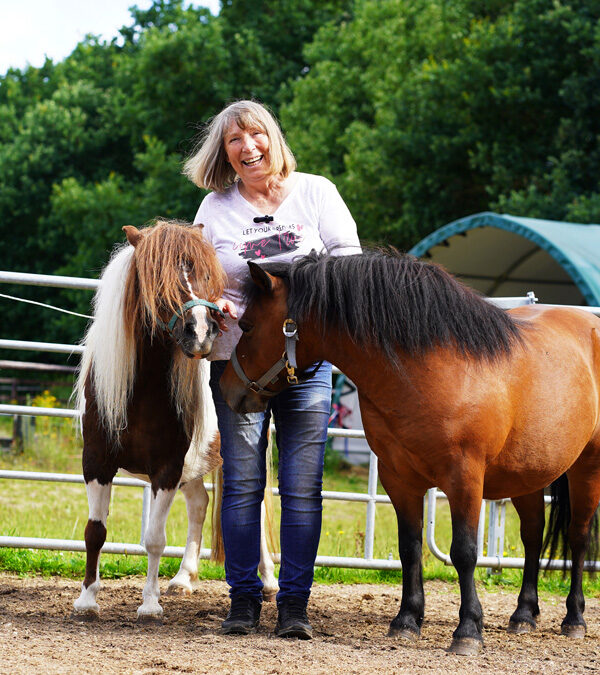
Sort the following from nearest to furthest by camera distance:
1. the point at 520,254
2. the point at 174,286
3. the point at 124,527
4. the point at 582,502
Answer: the point at 174,286
the point at 582,502
the point at 124,527
the point at 520,254

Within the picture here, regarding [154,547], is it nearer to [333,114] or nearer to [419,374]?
[419,374]

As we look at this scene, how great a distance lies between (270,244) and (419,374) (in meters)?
0.82

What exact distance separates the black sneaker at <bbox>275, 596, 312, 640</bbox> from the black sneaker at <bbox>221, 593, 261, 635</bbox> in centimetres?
11

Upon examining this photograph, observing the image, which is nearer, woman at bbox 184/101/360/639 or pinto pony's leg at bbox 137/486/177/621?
woman at bbox 184/101/360/639

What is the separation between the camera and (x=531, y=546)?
4.07 meters

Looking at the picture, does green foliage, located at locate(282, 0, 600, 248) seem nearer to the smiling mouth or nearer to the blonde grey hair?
the blonde grey hair

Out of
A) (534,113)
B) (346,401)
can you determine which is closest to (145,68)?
(534,113)

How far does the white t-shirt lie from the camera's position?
3555 mm

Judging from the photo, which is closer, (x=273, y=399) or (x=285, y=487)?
(x=285, y=487)

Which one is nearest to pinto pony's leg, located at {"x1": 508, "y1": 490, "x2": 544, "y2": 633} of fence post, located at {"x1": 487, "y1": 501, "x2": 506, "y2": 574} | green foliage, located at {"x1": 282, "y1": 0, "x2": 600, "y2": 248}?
fence post, located at {"x1": 487, "y1": 501, "x2": 506, "y2": 574}

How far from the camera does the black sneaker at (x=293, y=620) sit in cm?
338

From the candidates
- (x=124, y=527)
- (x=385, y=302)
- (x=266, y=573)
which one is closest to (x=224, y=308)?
(x=385, y=302)

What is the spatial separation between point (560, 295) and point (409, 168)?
5.19 m

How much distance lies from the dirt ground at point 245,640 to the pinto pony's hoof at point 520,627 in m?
0.03
